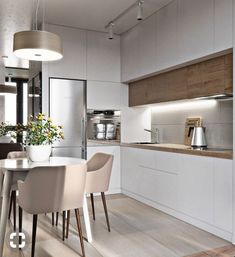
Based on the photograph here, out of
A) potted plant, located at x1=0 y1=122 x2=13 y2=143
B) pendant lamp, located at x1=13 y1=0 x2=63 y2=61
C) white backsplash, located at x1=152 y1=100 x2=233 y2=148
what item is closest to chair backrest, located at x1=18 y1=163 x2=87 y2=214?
pendant lamp, located at x1=13 y1=0 x2=63 y2=61

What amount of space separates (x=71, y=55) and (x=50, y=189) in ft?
9.59

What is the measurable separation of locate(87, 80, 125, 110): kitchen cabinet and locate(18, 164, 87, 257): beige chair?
2534 mm

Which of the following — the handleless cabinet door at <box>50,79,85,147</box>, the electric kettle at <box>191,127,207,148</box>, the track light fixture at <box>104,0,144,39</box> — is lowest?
the electric kettle at <box>191,127,207,148</box>

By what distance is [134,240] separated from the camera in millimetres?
2852

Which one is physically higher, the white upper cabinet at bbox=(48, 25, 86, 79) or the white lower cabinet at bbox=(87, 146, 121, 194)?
the white upper cabinet at bbox=(48, 25, 86, 79)

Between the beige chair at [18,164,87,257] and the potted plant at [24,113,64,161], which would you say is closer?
the beige chair at [18,164,87,257]

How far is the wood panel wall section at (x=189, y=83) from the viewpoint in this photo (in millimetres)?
3059

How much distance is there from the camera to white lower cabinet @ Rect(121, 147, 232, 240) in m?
2.87

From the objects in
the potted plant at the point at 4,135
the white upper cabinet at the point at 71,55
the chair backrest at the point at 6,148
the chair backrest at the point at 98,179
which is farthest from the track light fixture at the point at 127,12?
the potted plant at the point at 4,135

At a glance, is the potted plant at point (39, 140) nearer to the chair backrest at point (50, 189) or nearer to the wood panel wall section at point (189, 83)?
the chair backrest at point (50, 189)

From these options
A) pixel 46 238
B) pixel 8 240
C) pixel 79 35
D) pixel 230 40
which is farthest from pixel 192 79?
pixel 8 240

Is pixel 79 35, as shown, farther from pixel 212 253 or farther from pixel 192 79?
pixel 212 253

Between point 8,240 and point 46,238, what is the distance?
0.38 m

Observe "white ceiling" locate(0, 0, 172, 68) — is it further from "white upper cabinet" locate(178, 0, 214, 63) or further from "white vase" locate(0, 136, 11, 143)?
"white vase" locate(0, 136, 11, 143)
